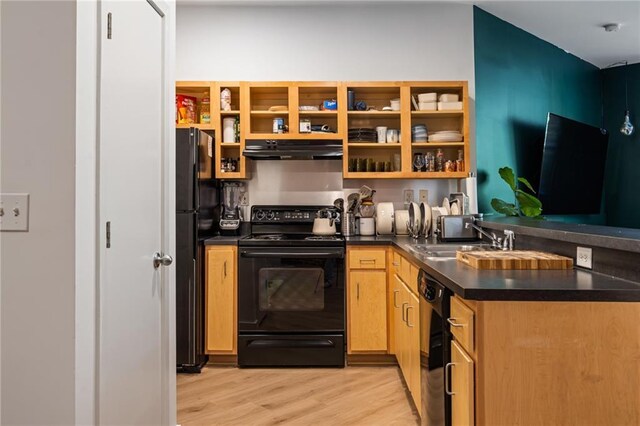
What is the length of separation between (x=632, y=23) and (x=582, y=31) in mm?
422

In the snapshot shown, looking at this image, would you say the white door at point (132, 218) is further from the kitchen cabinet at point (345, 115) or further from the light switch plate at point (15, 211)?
the kitchen cabinet at point (345, 115)

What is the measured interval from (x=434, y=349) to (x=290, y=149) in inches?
80.9

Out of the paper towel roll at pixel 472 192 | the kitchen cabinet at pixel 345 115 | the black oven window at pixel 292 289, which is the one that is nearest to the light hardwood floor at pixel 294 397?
the black oven window at pixel 292 289

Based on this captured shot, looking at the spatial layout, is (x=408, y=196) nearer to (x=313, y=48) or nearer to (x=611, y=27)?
(x=313, y=48)

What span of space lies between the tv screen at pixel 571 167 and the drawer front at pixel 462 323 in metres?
2.78

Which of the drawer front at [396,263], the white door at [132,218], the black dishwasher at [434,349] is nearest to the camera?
the white door at [132,218]

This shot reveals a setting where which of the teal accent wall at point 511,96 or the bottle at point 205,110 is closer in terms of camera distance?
the bottle at point 205,110

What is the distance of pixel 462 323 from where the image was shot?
1.52m

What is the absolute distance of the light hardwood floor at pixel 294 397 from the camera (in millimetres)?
2416

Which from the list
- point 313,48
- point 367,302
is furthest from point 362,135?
point 367,302

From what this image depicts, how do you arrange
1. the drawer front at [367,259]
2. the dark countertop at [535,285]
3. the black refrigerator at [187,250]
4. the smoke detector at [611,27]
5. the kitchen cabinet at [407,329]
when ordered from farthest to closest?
the smoke detector at [611,27]
the drawer front at [367,259]
the black refrigerator at [187,250]
the kitchen cabinet at [407,329]
the dark countertop at [535,285]

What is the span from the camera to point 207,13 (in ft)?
12.5

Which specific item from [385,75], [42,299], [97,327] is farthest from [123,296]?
[385,75]

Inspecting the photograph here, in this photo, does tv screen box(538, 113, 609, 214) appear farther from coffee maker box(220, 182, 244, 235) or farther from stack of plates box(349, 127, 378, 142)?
coffee maker box(220, 182, 244, 235)
